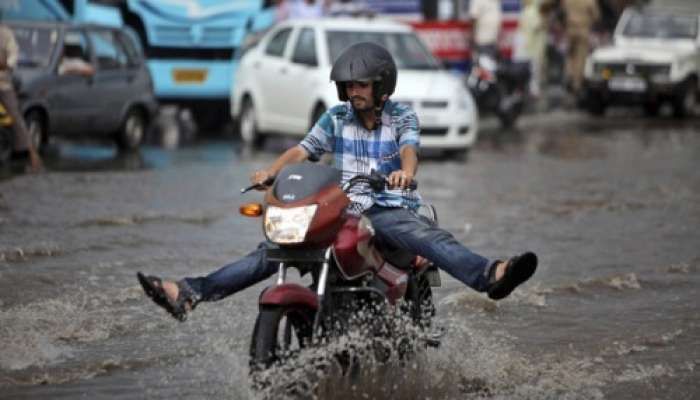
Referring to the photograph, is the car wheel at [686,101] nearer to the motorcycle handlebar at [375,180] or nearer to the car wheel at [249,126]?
the car wheel at [249,126]

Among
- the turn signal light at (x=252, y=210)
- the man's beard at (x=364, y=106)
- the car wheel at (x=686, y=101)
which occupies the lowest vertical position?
the car wheel at (x=686, y=101)

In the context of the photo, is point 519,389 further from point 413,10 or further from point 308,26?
point 413,10

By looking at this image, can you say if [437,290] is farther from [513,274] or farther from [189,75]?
[189,75]

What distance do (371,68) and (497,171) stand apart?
11.8 metres

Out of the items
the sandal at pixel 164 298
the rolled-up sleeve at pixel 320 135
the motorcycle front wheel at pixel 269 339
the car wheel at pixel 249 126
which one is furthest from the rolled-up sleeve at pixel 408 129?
the car wheel at pixel 249 126

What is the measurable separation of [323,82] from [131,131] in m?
2.65

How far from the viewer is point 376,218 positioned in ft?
24.0

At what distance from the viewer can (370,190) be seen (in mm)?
7387

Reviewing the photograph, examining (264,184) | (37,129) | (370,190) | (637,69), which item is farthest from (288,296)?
(637,69)

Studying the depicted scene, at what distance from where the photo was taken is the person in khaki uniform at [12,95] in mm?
16516

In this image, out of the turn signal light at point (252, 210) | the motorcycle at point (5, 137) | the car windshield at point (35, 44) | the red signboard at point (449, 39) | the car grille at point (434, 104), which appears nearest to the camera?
the turn signal light at point (252, 210)

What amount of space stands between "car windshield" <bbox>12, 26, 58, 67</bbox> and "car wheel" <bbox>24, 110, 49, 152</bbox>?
66 centimetres

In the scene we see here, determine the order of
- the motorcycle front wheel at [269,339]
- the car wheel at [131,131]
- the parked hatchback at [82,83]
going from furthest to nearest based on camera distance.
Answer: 1. the car wheel at [131,131]
2. the parked hatchback at [82,83]
3. the motorcycle front wheel at [269,339]

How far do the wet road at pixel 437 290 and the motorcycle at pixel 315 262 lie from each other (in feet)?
1.06
